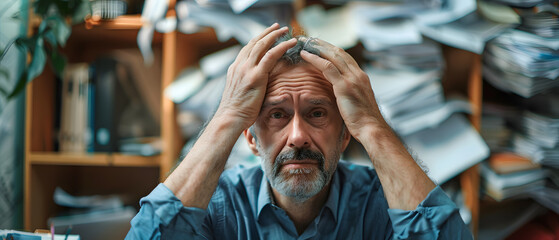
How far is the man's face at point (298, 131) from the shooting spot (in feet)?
2.74

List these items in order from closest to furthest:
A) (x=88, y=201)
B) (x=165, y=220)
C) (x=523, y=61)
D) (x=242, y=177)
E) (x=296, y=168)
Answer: (x=165, y=220), (x=296, y=168), (x=242, y=177), (x=523, y=61), (x=88, y=201)

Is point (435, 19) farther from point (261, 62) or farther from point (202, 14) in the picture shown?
point (202, 14)

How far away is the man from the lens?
748 millimetres

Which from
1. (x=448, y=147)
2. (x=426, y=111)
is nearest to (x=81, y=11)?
(x=426, y=111)

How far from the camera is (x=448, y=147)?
4.11 ft

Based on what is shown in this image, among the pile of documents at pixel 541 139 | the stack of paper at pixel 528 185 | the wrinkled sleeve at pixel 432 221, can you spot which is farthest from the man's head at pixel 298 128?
the pile of documents at pixel 541 139

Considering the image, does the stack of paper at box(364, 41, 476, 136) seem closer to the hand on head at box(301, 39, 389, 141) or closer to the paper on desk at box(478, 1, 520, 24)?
the paper on desk at box(478, 1, 520, 24)

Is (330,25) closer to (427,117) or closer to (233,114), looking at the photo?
(427,117)

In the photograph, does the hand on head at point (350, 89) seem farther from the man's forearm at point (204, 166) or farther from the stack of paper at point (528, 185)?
the stack of paper at point (528, 185)

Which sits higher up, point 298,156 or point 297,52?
point 297,52

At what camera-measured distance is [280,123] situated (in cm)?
87

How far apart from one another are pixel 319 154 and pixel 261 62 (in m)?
0.27

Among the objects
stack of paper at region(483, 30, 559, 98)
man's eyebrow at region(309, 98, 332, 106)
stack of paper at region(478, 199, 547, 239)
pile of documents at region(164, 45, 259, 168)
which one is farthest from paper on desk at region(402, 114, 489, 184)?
pile of documents at region(164, 45, 259, 168)

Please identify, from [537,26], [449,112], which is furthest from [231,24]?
[537,26]
